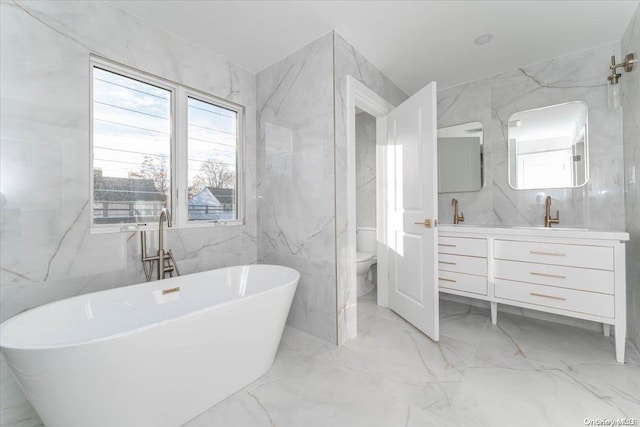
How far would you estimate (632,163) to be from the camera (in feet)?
6.49

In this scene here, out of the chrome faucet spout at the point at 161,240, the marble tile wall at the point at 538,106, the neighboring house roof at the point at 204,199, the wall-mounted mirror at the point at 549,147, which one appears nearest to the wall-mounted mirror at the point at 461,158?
the marble tile wall at the point at 538,106

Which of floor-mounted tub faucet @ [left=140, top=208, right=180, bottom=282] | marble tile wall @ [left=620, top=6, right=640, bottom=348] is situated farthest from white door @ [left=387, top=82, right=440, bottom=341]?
floor-mounted tub faucet @ [left=140, top=208, right=180, bottom=282]

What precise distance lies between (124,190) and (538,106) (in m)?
3.61

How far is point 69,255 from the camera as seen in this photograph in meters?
1.62

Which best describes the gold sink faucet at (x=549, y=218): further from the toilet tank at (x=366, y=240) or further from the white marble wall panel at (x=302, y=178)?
the white marble wall panel at (x=302, y=178)

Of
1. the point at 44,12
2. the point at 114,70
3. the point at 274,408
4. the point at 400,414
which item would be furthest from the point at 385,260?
the point at 44,12

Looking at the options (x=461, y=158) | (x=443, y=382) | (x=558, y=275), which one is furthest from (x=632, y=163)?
(x=443, y=382)

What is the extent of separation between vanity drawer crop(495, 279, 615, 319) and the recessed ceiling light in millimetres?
1966

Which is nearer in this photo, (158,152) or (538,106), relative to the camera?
(158,152)

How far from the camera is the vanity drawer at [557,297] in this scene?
1811mm

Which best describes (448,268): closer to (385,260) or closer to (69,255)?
(385,260)

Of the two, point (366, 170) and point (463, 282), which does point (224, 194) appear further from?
point (463, 282)

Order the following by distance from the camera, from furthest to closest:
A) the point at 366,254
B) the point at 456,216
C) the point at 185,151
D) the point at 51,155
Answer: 1. the point at 366,254
2. the point at 456,216
3. the point at 185,151
4. the point at 51,155

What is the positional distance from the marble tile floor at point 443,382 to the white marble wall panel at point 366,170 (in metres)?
1.63
